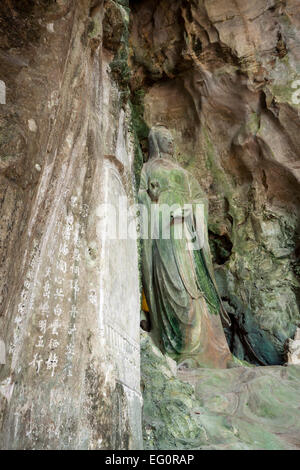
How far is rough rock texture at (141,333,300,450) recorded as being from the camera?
1.80m

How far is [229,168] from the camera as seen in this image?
509cm

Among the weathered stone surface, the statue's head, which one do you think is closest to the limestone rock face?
the weathered stone surface

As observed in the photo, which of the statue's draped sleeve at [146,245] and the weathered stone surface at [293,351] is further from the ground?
the statue's draped sleeve at [146,245]

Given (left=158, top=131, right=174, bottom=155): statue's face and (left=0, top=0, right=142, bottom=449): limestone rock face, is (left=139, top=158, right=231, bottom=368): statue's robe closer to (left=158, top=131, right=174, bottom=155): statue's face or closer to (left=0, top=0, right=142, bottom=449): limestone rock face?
(left=158, top=131, right=174, bottom=155): statue's face

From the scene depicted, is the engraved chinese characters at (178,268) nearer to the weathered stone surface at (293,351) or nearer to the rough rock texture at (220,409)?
the weathered stone surface at (293,351)

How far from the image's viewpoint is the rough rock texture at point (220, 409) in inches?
71.0

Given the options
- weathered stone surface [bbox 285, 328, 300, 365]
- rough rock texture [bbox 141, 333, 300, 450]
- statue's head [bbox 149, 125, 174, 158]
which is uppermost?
A: statue's head [bbox 149, 125, 174, 158]

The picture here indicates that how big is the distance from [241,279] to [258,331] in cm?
58

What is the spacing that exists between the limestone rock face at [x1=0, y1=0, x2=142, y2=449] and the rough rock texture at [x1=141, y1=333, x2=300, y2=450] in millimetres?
365

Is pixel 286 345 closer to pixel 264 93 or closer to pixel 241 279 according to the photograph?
pixel 241 279

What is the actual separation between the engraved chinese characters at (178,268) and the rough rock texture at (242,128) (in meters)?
0.74

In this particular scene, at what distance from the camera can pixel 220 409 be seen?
2.18 metres

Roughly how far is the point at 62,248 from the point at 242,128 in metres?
3.81

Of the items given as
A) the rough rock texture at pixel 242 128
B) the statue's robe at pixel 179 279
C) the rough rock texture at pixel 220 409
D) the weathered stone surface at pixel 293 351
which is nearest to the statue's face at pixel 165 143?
the statue's robe at pixel 179 279
